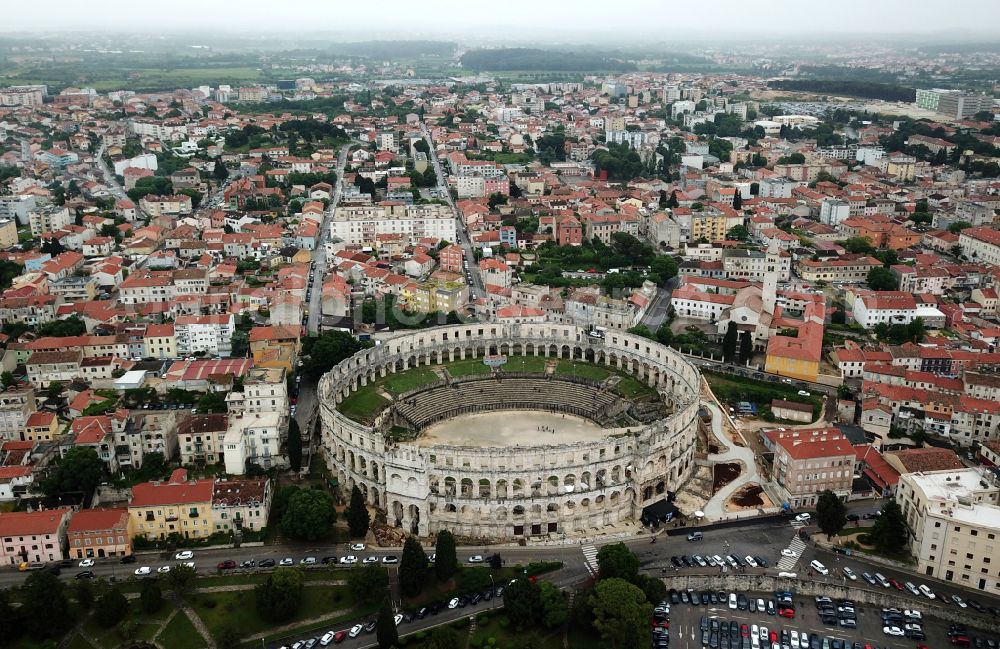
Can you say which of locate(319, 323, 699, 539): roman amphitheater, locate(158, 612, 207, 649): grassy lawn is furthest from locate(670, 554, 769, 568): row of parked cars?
locate(158, 612, 207, 649): grassy lawn

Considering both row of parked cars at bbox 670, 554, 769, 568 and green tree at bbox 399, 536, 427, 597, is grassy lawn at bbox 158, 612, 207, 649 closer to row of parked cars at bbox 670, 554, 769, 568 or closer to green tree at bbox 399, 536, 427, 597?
green tree at bbox 399, 536, 427, 597

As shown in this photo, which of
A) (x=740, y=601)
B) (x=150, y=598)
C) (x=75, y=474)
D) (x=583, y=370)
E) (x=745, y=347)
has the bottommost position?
(x=740, y=601)

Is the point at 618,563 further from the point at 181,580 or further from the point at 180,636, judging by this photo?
the point at 181,580

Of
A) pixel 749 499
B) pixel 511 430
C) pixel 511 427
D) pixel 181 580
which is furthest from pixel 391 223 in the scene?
pixel 181 580

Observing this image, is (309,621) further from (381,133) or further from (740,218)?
(381,133)

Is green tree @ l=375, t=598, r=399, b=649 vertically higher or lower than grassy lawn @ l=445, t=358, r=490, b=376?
lower

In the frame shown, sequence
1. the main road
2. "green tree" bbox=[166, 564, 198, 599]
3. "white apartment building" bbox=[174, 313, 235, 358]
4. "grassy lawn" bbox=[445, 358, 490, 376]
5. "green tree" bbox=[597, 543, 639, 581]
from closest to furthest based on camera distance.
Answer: "green tree" bbox=[166, 564, 198, 599] < "green tree" bbox=[597, 543, 639, 581] < "grassy lawn" bbox=[445, 358, 490, 376] < "white apartment building" bbox=[174, 313, 235, 358] < the main road
